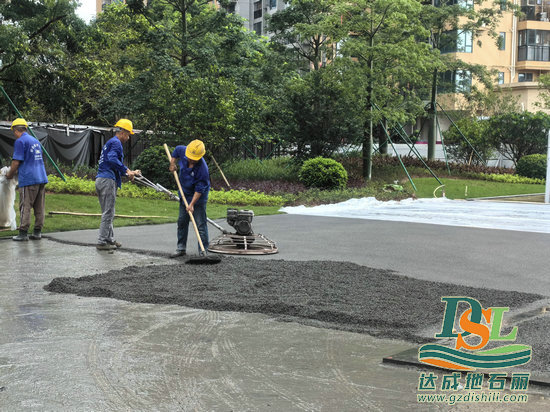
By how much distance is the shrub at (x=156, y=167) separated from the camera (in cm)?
2181

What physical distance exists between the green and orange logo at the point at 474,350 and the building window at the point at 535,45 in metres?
46.9

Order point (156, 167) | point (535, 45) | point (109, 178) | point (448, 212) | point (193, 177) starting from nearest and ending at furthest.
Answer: point (193, 177), point (109, 178), point (448, 212), point (156, 167), point (535, 45)

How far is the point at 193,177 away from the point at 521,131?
2737cm

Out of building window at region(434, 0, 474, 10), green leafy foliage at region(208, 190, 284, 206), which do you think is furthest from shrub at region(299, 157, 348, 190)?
building window at region(434, 0, 474, 10)

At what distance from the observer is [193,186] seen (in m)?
10.3

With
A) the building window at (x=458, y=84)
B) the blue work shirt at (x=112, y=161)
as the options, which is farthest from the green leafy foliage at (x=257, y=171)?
the blue work shirt at (x=112, y=161)

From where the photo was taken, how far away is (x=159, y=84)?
25.5 m

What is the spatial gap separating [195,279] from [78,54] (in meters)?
25.2

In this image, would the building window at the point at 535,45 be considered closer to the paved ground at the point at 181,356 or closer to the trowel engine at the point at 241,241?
the trowel engine at the point at 241,241

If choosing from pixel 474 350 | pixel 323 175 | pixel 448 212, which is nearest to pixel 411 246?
pixel 474 350

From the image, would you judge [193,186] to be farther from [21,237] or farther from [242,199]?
[242,199]

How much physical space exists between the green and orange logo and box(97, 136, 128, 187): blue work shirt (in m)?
6.47

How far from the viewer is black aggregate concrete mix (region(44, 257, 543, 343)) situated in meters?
6.46

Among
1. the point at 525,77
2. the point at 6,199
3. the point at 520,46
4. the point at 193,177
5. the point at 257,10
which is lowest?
the point at 6,199
